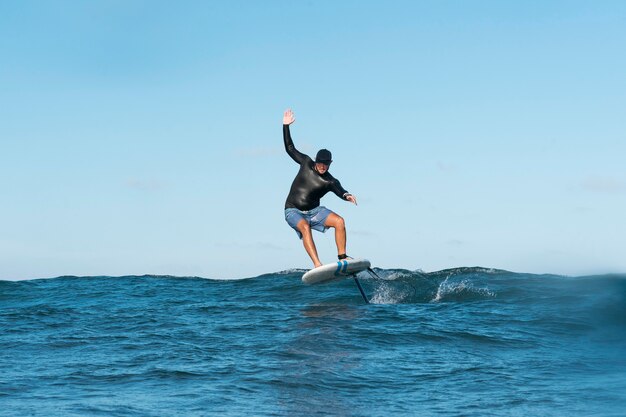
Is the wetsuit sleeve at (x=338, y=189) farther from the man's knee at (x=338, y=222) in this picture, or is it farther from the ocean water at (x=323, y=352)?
the ocean water at (x=323, y=352)

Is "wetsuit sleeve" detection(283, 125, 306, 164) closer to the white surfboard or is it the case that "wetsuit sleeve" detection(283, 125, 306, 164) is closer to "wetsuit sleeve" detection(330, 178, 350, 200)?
"wetsuit sleeve" detection(330, 178, 350, 200)

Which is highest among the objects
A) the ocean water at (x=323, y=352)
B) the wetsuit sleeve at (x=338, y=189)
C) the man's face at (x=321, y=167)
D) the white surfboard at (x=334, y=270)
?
the man's face at (x=321, y=167)

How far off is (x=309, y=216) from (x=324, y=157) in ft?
4.07

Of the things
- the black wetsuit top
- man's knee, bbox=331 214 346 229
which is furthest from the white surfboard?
the black wetsuit top

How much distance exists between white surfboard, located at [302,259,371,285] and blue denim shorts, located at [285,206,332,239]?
834 mm

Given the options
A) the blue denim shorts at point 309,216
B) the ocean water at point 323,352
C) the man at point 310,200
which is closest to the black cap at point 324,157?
the man at point 310,200

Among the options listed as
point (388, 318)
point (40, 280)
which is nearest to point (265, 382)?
point (388, 318)

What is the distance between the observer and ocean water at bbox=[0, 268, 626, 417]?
839 cm

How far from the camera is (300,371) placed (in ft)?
31.5

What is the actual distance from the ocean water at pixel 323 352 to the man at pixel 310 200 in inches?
58.3

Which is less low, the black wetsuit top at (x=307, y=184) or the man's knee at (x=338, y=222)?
the black wetsuit top at (x=307, y=184)

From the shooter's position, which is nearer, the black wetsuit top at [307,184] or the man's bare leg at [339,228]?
the black wetsuit top at [307,184]

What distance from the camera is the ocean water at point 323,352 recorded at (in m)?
8.39

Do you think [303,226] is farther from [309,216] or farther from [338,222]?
[338,222]
